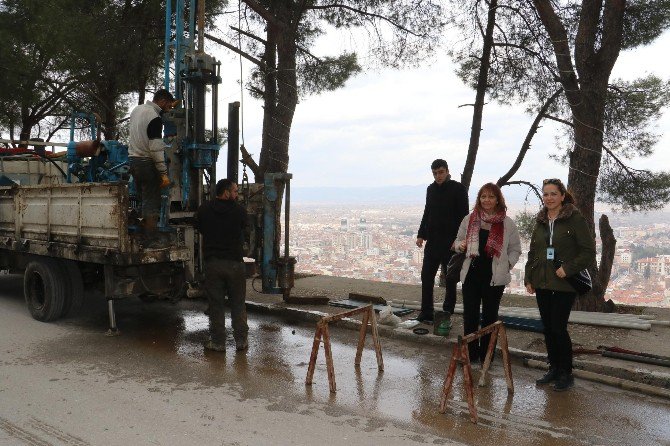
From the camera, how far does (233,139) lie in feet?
23.1

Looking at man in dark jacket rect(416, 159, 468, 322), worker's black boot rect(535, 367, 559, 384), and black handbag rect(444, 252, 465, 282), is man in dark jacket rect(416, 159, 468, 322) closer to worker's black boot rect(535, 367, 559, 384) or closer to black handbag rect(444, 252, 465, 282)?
black handbag rect(444, 252, 465, 282)

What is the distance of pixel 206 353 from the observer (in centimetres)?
584

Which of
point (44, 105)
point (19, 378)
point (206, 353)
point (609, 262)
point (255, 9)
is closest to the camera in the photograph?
point (19, 378)

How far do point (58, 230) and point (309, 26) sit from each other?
Result: 663 cm

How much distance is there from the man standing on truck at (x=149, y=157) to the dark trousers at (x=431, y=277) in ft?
9.87

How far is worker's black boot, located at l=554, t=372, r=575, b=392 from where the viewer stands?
4754 millimetres

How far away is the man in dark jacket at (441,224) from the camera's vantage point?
6727mm

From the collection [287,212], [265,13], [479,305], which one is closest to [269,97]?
[265,13]

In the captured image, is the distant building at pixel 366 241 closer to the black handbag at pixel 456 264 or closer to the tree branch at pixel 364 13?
the tree branch at pixel 364 13

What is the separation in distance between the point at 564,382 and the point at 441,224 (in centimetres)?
242

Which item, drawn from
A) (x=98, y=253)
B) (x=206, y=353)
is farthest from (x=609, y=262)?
(x=98, y=253)

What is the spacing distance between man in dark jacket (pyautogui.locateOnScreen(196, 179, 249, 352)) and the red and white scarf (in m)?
2.22

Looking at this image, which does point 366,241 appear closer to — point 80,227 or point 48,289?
point 48,289

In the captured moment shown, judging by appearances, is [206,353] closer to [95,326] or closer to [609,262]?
[95,326]
